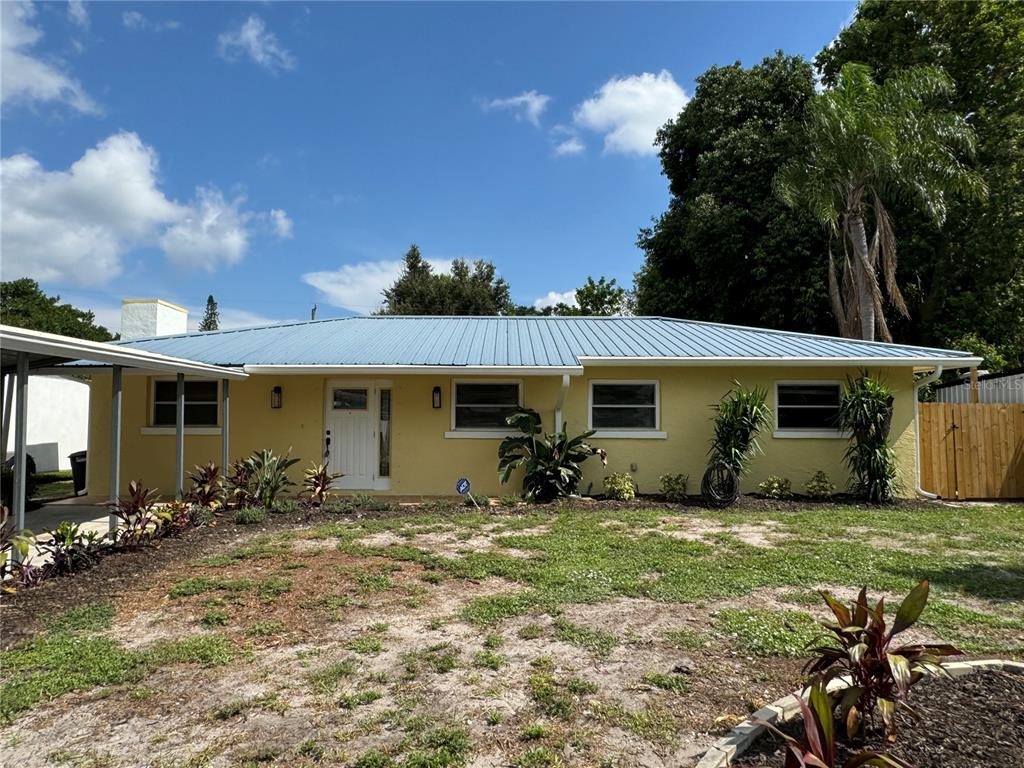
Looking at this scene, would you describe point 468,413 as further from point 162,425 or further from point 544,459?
point 162,425

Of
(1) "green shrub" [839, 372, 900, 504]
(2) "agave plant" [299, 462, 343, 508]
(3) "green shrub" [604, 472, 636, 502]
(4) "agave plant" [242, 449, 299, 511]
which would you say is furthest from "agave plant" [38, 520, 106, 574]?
(1) "green shrub" [839, 372, 900, 504]

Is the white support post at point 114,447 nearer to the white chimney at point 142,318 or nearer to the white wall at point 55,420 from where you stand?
the white chimney at point 142,318

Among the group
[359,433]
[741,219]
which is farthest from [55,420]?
[741,219]

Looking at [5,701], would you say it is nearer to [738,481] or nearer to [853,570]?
[853,570]

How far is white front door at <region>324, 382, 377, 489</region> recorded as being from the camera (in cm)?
1098

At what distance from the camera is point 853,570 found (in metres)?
5.82

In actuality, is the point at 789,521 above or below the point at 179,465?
below

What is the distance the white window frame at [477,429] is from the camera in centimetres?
1086

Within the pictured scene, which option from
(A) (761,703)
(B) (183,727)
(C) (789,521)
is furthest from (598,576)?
(C) (789,521)

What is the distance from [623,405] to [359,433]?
5195 mm

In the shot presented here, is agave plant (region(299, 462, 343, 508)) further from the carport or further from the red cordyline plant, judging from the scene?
the red cordyline plant

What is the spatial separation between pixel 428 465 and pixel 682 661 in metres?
7.63

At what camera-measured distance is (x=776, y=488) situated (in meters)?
10.4

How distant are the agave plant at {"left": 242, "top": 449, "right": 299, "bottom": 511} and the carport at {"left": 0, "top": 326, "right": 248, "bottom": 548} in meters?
0.69
